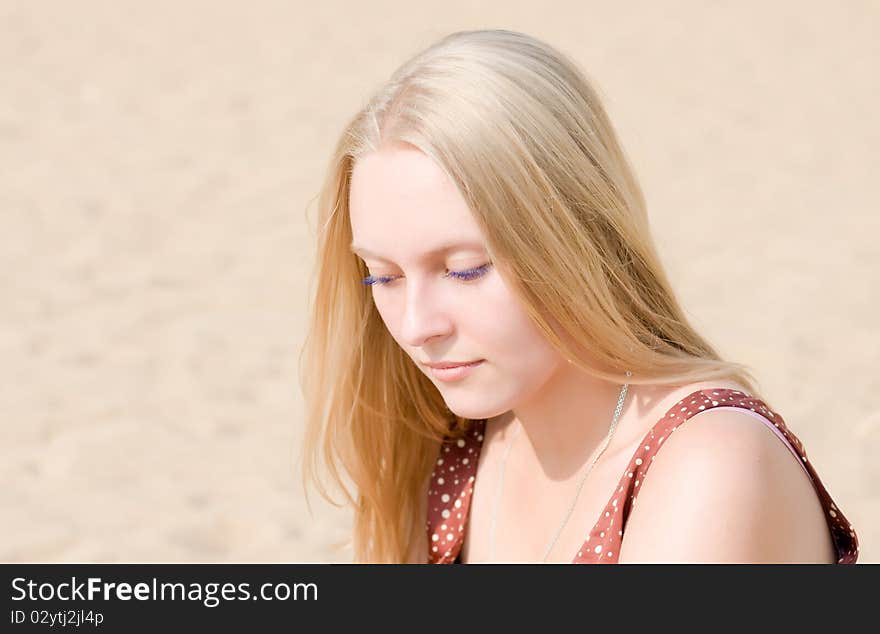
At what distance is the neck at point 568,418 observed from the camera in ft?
7.52

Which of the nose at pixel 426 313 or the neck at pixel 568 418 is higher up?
the nose at pixel 426 313

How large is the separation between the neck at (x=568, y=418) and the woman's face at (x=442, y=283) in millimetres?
208

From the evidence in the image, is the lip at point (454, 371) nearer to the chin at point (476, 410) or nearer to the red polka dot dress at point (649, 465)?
the chin at point (476, 410)

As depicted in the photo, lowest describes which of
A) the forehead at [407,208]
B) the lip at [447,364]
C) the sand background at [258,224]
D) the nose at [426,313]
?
the lip at [447,364]

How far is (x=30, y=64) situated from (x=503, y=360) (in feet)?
27.9

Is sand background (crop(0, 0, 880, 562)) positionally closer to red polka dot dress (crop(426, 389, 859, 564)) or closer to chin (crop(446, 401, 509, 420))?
chin (crop(446, 401, 509, 420))

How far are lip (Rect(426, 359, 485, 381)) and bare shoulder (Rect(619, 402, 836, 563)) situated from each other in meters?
0.35

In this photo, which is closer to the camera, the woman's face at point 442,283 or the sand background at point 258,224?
the woman's face at point 442,283

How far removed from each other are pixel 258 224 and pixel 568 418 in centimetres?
504

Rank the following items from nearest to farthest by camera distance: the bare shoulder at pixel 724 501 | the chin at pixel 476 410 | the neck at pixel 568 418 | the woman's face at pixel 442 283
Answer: the bare shoulder at pixel 724 501 < the woman's face at pixel 442 283 < the chin at pixel 476 410 < the neck at pixel 568 418

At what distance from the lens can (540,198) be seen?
1.96 meters

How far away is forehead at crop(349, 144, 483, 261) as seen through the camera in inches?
77.0

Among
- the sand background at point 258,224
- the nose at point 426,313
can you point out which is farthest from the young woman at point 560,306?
the sand background at point 258,224
